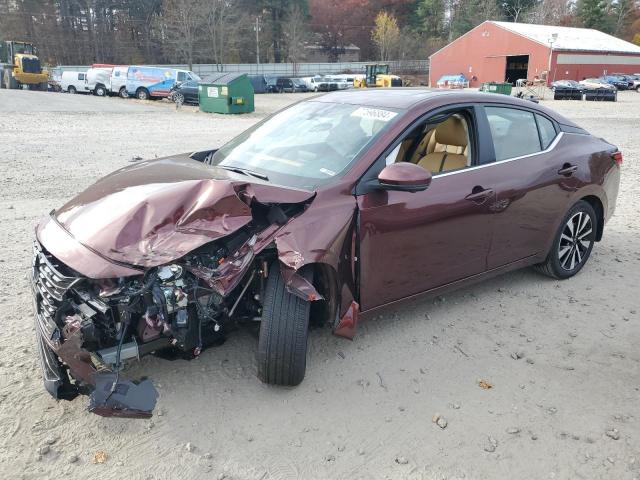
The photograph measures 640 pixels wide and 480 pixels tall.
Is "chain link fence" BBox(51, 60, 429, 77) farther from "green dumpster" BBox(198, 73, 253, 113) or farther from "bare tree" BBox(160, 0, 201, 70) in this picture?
"green dumpster" BBox(198, 73, 253, 113)

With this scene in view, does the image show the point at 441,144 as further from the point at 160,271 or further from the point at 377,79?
the point at 377,79

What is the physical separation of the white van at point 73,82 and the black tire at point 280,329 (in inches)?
1519

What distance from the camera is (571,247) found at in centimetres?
490

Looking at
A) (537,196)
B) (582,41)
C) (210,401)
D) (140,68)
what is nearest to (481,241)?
(537,196)

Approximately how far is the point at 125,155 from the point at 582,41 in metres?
57.8

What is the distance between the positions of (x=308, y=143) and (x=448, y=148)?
1176 millimetres

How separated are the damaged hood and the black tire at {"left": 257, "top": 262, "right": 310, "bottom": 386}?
0.43 meters

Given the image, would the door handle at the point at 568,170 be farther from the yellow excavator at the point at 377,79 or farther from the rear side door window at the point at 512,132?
the yellow excavator at the point at 377,79

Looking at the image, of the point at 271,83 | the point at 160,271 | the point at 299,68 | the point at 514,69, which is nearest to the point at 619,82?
the point at 514,69

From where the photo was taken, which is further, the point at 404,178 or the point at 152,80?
the point at 152,80

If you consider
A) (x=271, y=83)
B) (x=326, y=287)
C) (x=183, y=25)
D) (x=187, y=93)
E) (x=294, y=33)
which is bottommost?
(x=326, y=287)

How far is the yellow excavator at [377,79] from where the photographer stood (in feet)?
149

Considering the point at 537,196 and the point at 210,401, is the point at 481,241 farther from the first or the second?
the point at 210,401

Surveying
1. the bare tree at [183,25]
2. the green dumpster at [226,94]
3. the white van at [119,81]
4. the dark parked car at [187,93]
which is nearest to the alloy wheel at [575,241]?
the green dumpster at [226,94]
